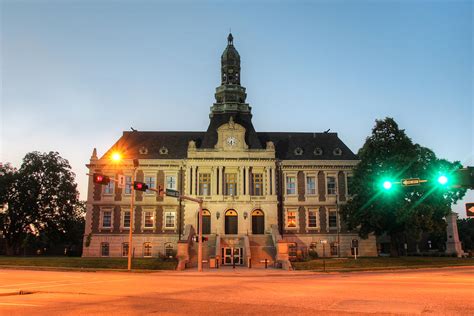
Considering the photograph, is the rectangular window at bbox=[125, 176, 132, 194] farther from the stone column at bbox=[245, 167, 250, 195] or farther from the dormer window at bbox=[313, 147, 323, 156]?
the dormer window at bbox=[313, 147, 323, 156]

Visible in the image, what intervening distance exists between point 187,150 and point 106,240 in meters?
14.9

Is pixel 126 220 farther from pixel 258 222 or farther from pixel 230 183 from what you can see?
pixel 258 222

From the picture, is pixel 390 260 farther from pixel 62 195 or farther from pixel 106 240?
pixel 62 195

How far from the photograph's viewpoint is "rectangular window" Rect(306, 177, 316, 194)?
2238 inches

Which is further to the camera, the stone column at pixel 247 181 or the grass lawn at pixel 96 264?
the stone column at pixel 247 181

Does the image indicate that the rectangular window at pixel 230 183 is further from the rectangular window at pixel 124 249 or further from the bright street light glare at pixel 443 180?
the bright street light glare at pixel 443 180

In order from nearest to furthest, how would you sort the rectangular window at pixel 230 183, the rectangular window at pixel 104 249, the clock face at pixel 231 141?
the rectangular window at pixel 104 249, the rectangular window at pixel 230 183, the clock face at pixel 231 141

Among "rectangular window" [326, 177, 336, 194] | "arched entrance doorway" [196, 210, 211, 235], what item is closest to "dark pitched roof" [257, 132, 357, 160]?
"rectangular window" [326, 177, 336, 194]

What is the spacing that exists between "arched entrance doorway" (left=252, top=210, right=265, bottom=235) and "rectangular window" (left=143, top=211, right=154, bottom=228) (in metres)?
12.6

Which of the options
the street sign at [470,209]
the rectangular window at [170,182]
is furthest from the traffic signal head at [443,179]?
the rectangular window at [170,182]

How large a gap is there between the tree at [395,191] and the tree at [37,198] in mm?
40171

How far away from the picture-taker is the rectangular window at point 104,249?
54.1 m

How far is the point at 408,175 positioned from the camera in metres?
45.0

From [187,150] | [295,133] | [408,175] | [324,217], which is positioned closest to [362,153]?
[408,175]
